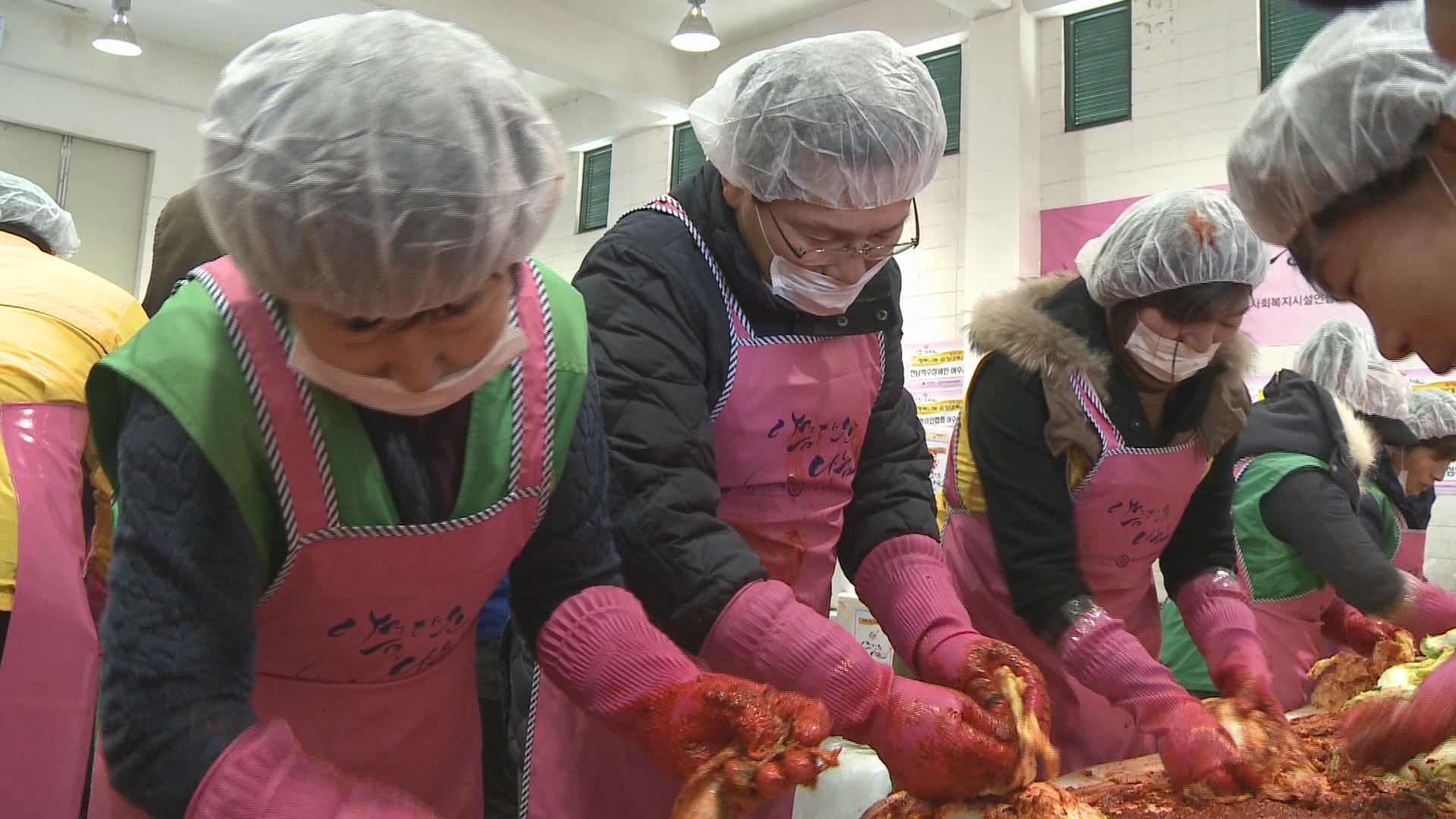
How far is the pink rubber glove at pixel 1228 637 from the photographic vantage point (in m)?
2.15

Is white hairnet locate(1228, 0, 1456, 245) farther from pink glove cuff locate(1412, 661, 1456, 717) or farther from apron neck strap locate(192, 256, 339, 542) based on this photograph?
apron neck strap locate(192, 256, 339, 542)

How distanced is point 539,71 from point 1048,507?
20.9 ft

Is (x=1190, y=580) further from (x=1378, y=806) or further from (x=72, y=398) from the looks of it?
(x=72, y=398)

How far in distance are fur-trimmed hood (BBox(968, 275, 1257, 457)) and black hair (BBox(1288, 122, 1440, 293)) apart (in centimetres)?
78

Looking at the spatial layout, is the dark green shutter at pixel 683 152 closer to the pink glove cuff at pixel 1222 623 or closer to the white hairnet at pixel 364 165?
the pink glove cuff at pixel 1222 623

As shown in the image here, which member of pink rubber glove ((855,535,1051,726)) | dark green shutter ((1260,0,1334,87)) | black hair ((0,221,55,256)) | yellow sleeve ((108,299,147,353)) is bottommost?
pink rubber glove ((855,535,1051,726))

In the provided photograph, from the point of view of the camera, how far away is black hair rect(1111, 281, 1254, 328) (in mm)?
2240

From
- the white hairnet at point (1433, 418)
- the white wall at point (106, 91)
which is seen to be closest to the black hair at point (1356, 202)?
the white hairnet at point (1433, 418)

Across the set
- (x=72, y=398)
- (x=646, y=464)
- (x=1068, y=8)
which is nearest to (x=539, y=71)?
(x=1068, y=8)

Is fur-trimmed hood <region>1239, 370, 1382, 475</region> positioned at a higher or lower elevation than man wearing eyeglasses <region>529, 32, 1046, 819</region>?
lower

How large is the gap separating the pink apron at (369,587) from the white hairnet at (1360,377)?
9.83 feet

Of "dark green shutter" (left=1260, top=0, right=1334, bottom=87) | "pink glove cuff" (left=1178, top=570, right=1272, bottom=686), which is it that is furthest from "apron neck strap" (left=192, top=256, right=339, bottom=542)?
"dark green shutter" (left=1260, top=0, right=1334, bottom=87)

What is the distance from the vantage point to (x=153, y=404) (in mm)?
1058

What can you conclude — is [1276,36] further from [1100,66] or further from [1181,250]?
[1181,250]
